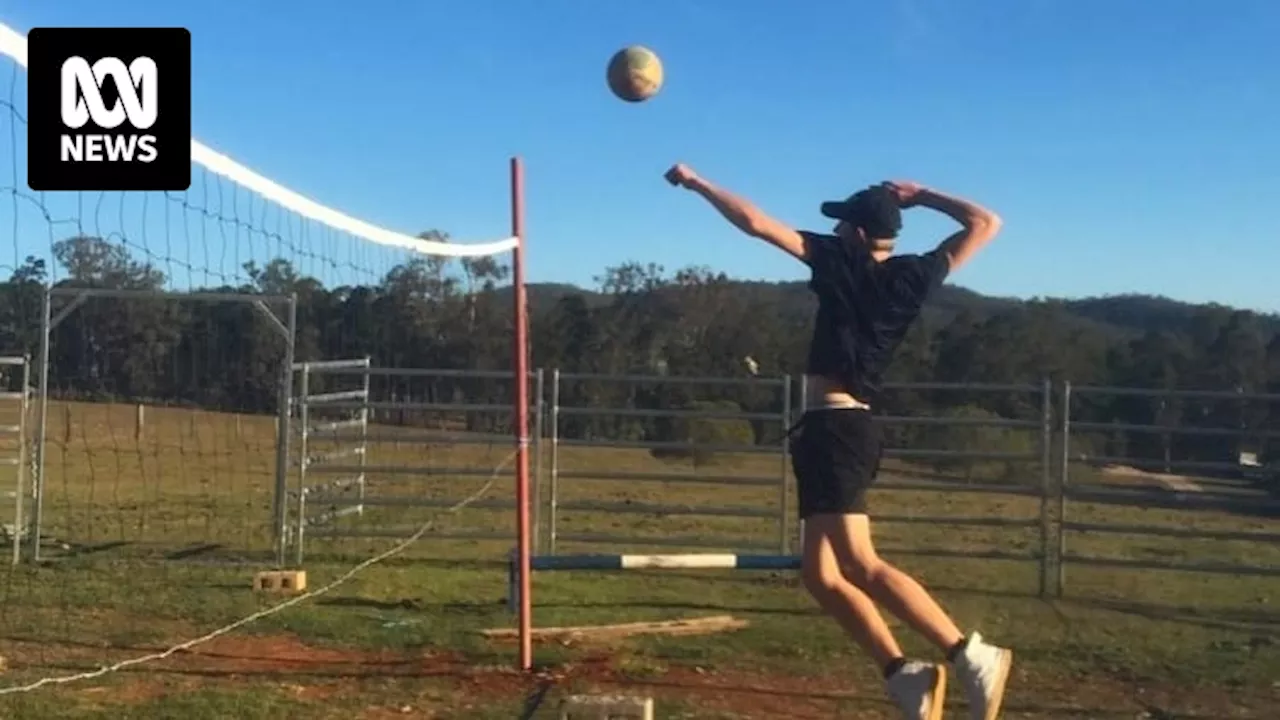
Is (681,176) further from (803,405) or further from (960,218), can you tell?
(803,405)

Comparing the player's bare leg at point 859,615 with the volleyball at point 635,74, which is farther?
the volleyball at point 635,74

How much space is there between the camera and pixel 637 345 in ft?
102

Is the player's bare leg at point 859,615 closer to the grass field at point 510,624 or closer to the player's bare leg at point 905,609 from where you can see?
the player's bare leg at point 905,609

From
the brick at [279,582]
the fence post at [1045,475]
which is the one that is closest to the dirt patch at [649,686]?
the brick at [279,582]

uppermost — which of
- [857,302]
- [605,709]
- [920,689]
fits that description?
[857,302]

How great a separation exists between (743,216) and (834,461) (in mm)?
881

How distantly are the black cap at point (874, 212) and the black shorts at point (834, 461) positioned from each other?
64cm

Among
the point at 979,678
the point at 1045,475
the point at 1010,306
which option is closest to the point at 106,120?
the point at 979,678

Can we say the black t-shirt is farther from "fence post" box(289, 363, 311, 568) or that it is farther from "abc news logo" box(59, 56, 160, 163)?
"fence post" box(289, 363, 311, 568)

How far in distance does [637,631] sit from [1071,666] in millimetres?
2330

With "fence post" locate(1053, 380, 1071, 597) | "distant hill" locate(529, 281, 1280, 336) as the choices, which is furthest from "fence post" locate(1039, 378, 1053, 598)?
"distant hill" locate(529, 281, 1280, 336)

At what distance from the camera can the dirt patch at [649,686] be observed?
6.55 metres

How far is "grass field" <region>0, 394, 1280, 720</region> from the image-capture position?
21.7 feet

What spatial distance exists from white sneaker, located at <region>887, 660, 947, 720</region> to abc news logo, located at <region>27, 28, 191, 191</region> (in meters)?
3.45
